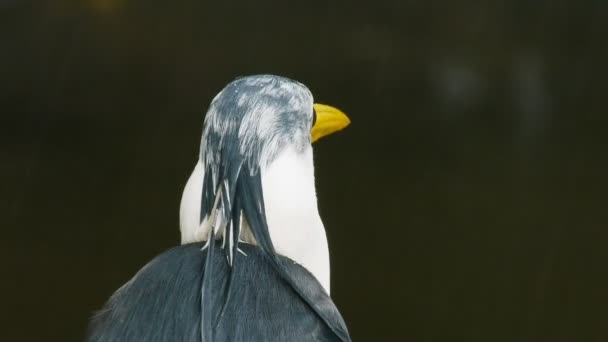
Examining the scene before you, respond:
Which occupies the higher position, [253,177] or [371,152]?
[253,177]

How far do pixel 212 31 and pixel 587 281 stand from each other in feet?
2.66

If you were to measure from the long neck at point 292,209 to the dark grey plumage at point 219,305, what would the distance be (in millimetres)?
21

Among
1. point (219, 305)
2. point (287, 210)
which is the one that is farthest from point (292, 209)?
point (219, 305)

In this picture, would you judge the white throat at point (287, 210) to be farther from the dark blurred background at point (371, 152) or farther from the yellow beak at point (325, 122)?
the dark blurred background at point (371, 152)

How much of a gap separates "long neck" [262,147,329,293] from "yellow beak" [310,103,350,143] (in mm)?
71

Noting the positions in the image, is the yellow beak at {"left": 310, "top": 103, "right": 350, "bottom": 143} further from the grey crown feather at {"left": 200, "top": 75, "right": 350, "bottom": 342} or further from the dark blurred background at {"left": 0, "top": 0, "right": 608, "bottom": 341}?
the dark blurred background at {"left": 0, "top": 0, "right": 608, "bottom": 341}

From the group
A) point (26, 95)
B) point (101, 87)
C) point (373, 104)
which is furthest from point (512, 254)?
point (26, 95)

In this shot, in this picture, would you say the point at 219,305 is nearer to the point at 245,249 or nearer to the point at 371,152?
the point at 245,249

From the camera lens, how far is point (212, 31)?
1669 mm

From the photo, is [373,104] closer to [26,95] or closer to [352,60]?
[352,60]

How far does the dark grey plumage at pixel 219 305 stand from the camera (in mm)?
657

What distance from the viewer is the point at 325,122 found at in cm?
85

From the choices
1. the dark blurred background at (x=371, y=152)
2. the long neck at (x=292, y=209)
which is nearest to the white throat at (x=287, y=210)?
the long neck at (x=292, y=209)

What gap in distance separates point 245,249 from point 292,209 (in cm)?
5
